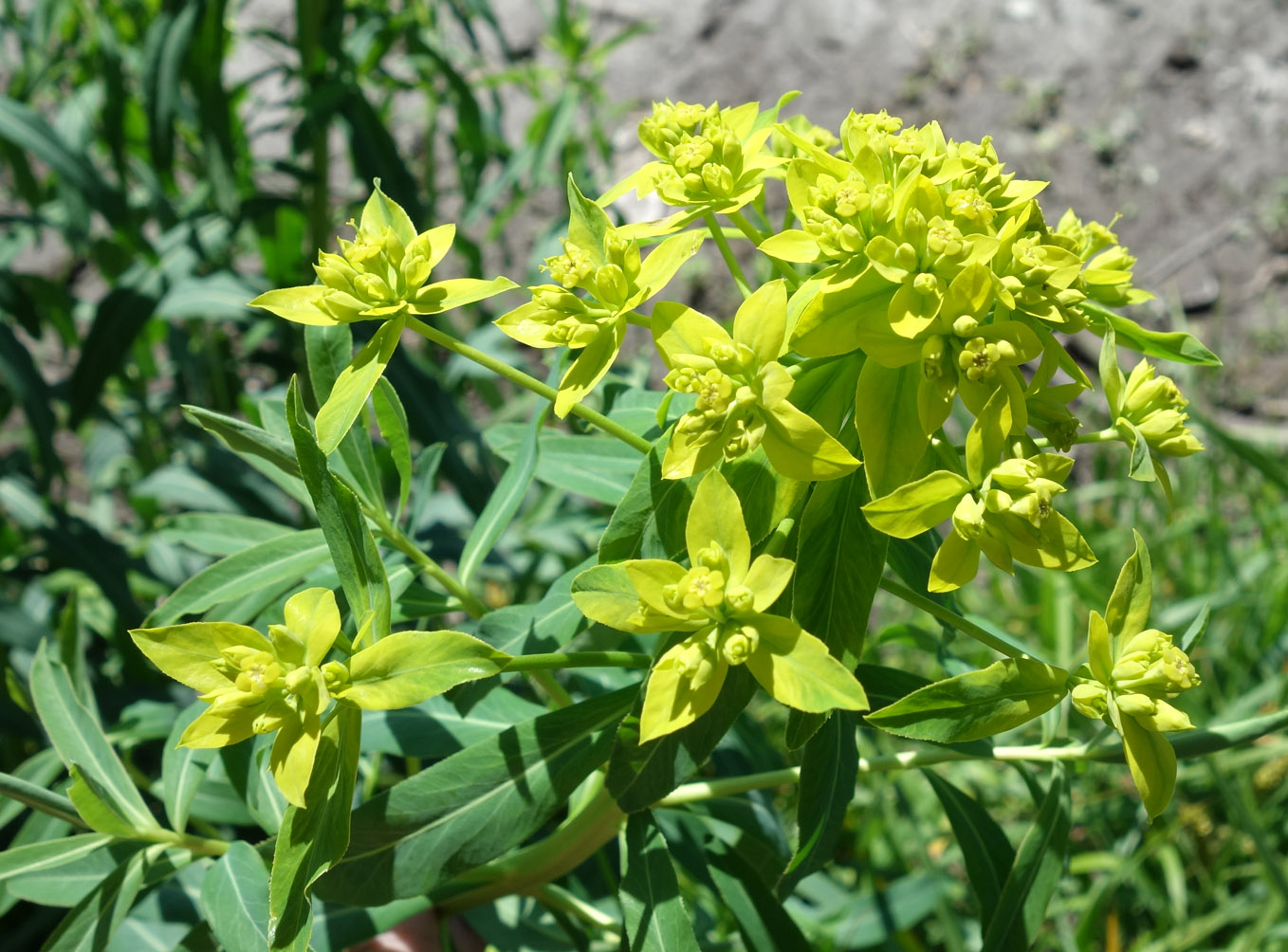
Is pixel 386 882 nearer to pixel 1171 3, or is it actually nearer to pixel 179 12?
pixel 179 12

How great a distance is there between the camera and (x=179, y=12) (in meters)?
1.88

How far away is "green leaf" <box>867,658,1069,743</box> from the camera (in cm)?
73

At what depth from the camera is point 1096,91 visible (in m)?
3.85

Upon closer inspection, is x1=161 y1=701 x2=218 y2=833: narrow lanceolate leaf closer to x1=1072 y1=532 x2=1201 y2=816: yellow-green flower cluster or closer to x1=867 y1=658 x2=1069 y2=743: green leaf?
x1=867 y1=658 x2=1069 y2=743: green leaf

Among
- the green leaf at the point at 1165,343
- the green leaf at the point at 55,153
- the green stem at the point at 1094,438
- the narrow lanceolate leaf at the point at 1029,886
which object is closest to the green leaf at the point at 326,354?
the green stem at the point at 1094,438

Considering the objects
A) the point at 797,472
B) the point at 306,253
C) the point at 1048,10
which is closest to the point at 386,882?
the point at 797,472

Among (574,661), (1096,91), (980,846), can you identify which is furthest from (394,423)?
(1096,91)

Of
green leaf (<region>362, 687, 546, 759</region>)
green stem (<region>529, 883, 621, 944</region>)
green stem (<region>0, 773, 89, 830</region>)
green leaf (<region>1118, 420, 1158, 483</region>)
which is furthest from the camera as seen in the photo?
green stem (<region>529, 883, 621, 944</region>)

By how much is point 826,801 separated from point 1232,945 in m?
1.72

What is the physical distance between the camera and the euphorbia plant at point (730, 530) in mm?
702

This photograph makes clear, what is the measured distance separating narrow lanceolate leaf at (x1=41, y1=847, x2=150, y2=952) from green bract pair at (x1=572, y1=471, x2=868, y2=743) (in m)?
0.63

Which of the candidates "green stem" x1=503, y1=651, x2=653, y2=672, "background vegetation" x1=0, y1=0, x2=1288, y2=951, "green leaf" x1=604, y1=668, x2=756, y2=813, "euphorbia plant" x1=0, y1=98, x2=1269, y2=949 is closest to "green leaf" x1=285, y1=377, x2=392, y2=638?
"euphorbia plant" x1=0, y1=98, x2=1269, y2=949

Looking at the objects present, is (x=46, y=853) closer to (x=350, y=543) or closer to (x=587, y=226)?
(x=350, y=543)

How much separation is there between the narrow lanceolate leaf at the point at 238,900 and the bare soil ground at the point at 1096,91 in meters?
3.38
